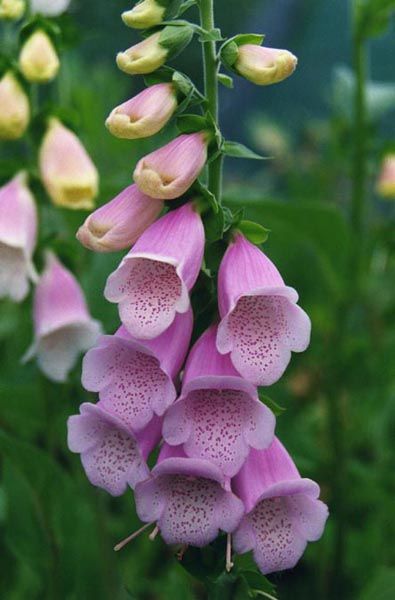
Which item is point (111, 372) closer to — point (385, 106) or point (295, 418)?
point (385, 106)

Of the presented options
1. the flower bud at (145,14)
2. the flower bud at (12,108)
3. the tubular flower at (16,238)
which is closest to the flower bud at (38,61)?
the flower bud at (12,108)

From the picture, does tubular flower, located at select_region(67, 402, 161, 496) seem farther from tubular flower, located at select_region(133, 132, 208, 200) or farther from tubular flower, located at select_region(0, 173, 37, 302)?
tubular flower, located at select_region(0, 173, 37, 302)

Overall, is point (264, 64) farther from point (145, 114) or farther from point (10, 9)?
point (10, 9)

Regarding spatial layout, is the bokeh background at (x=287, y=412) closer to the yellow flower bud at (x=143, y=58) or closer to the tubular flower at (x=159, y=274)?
the tubular flower at (x=159, y=274)

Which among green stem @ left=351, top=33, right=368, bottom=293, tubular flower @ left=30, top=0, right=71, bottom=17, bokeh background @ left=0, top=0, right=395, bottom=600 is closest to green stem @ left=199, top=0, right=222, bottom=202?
bokeh background @ left=0, top=0, right=395, bottom=600

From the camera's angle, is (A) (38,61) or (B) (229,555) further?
(A) (38,61)

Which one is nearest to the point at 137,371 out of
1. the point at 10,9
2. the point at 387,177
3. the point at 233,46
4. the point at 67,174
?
the point at 233,46
